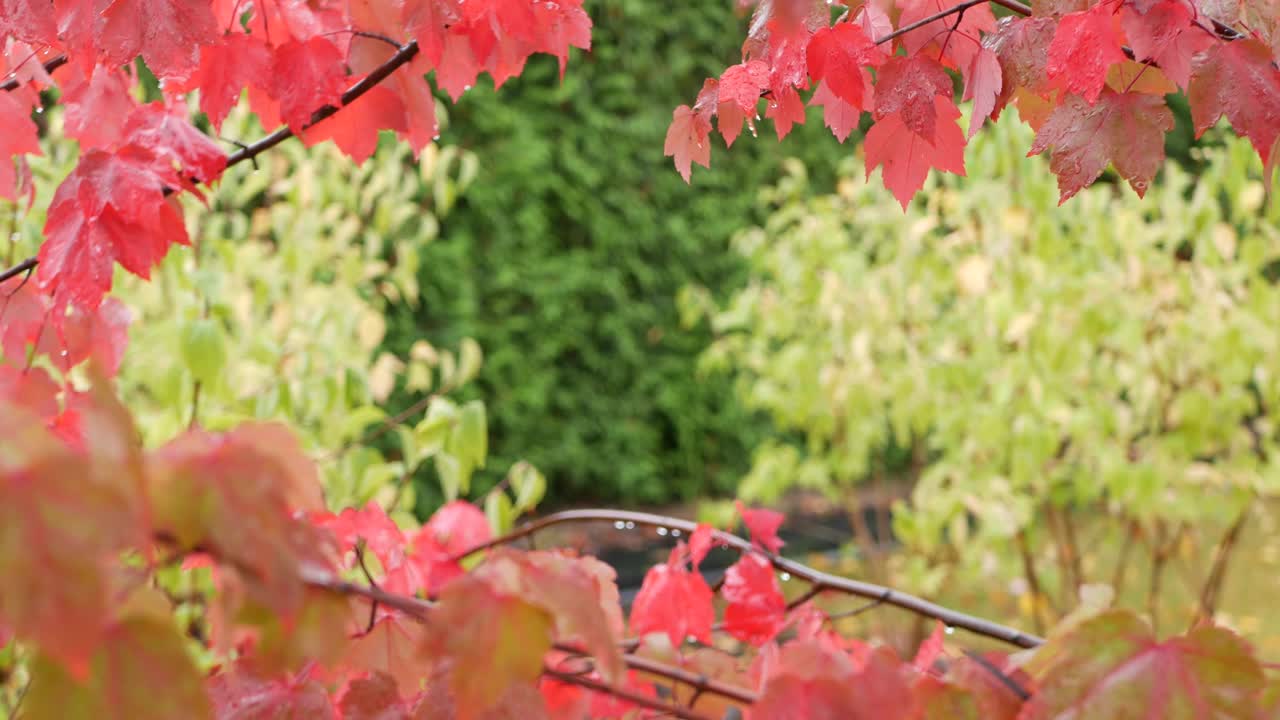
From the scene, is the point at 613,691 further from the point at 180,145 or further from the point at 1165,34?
the point at 180,145

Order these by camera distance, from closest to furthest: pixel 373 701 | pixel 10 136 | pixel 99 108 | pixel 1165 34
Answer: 1. pixel 373 701
2. pixel 1165 34
3. pixel 10 136
4. pixel 99 108

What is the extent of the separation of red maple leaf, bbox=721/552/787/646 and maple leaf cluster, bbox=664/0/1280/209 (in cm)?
42

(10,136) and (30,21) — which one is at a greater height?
(30,21)

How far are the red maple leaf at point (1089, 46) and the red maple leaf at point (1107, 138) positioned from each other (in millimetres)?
17

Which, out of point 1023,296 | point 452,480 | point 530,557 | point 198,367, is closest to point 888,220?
point 1023,296

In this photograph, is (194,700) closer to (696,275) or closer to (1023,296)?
(1023,296)

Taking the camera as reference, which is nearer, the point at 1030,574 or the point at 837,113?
the point at 837,113

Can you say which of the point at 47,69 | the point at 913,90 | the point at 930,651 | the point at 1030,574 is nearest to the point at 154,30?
the point at 47,69

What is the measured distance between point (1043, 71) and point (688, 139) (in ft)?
1.12

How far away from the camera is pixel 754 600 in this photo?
3.92 feet

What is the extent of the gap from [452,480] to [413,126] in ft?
2.91

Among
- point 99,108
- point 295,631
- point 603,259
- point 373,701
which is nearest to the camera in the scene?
point 295,631

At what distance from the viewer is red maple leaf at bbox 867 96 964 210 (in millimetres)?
1018

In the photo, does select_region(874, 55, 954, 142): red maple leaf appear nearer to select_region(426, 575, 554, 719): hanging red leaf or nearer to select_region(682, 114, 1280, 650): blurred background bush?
select_region(426, 575, 554, 719): hanging red leaf
